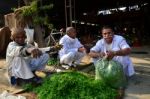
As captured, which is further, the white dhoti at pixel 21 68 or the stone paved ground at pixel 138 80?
the white dhoti at pixel 21 68

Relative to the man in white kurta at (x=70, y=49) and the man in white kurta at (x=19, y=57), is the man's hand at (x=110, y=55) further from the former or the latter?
the man in white kurta at (x=70, y=49)

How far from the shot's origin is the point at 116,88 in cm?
635

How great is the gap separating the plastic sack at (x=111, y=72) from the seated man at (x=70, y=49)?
1686mm

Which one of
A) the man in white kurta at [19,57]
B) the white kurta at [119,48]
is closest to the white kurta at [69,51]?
the white kurta at [119,48]

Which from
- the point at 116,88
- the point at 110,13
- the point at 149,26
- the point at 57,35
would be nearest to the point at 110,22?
the point at 110,13

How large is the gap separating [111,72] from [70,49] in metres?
2.07

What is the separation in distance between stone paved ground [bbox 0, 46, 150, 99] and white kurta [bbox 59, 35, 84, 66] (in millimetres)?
1384

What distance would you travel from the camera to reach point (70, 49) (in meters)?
8.16

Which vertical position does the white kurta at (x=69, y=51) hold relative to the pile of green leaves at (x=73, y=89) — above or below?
above

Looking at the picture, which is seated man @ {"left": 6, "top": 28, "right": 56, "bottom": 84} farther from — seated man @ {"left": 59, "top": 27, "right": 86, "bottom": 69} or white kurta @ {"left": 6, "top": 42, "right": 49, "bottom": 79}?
seated man @ {"left": 59, "top": 27, "right": 86, "bottom": 69}

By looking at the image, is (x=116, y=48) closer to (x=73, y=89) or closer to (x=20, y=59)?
(x=73, y=89)

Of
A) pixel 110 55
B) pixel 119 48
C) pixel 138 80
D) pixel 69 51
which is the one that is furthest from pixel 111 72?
pixel 69 51

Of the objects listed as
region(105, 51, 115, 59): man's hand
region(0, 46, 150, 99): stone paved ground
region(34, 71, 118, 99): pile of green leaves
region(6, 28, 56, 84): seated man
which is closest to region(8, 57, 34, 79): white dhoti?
region(6, 28, 56, 84): seated man

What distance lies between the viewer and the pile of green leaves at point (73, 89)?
591 centimetres
